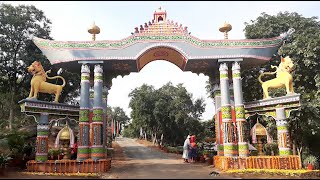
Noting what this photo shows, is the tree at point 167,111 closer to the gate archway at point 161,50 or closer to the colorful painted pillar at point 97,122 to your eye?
the gate archway at point 161,50

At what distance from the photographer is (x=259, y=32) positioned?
754 inches

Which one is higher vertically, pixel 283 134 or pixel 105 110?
pixel 105 110

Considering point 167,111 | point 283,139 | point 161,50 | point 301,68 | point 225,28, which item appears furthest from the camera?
point 167,111

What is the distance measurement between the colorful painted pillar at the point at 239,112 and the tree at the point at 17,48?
47.9 ft

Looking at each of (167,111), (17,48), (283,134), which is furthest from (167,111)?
(283,134)

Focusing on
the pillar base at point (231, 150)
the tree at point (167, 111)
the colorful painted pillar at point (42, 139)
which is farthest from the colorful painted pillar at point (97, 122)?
the tree at point (167, 111)

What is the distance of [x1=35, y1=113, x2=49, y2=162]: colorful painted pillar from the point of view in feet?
38.4

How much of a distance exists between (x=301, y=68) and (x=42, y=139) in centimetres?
1481

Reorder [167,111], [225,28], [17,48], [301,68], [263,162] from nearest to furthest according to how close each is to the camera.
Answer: [263,162], [225,28], [301,68], [17,48], [167,111]

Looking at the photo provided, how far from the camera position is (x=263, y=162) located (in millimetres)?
11375

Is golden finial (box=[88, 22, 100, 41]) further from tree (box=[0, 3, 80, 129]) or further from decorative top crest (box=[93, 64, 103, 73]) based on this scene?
tree (box=[0, 3, 80, 129])

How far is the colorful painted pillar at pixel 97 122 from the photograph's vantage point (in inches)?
474

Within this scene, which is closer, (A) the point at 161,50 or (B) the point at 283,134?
(B) the point at 283,134

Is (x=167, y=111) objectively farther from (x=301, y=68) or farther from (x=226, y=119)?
(x=226, y=119)
